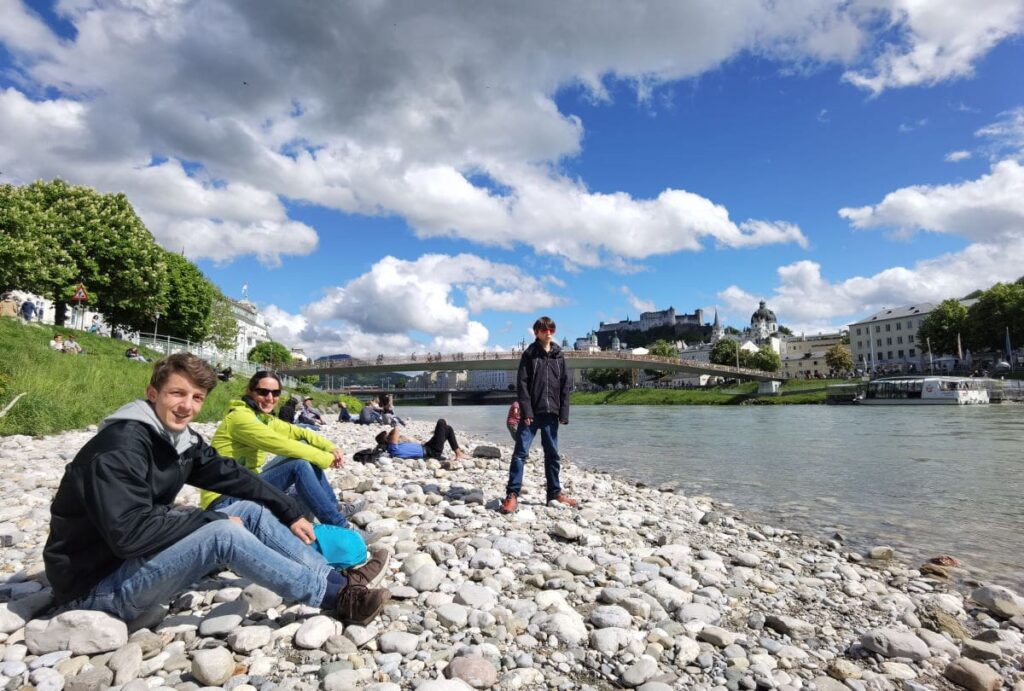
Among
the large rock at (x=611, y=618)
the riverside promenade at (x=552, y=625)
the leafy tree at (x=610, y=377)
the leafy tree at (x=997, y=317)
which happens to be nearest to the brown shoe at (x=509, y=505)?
the riverside promenade at (x=552, y=625)

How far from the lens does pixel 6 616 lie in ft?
9.99

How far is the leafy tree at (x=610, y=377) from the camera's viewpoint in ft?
462

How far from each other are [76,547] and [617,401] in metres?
90.1

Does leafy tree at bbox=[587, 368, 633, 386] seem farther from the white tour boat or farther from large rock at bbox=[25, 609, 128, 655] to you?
large rock at bbox=[25, 609, 128, 655]

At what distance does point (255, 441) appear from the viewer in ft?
14.9

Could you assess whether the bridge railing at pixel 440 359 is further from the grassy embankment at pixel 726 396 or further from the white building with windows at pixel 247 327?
the white building with windows at pixel 247 327

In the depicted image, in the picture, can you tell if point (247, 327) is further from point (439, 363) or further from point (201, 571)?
point (201, 571)

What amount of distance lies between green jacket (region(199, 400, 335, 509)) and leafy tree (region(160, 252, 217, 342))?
45.0 m

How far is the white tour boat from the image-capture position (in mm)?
55406

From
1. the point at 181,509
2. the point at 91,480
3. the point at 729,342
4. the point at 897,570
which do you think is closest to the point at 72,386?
the point at 181,509

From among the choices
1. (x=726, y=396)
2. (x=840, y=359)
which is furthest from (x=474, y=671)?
(x=840, y=359)

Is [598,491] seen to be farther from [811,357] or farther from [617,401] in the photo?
[811,357]

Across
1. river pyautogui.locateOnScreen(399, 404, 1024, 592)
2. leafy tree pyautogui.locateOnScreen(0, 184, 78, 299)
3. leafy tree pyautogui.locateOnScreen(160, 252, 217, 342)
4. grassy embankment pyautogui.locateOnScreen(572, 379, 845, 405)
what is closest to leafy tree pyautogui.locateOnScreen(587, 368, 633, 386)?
grassy embankment pyautogui.locateOnScreen(572, 379, 845, 405)

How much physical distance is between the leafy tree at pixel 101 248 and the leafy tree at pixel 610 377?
112489 mm
